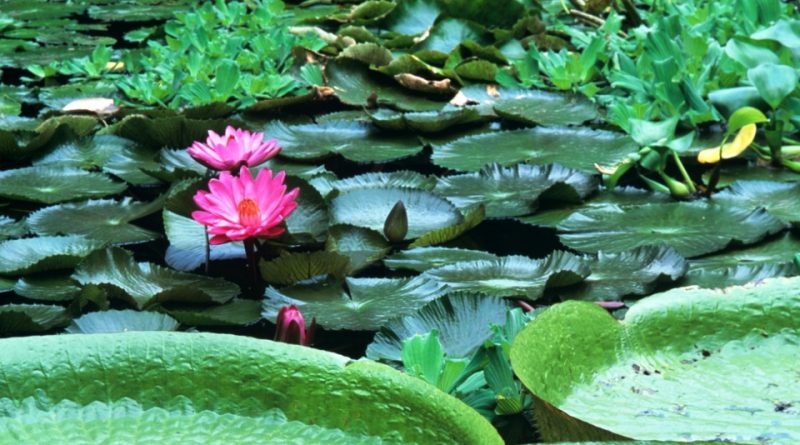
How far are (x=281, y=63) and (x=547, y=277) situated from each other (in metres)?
1.75

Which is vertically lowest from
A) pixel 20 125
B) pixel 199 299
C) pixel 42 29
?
pixel 42 29

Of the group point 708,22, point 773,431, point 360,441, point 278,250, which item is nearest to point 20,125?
point 278,250

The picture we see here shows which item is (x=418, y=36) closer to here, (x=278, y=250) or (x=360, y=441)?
(x=278, y=250)

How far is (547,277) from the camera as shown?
1.53m

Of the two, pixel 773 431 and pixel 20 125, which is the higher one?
pixel 773 431

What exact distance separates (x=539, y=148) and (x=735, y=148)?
17.2 inches

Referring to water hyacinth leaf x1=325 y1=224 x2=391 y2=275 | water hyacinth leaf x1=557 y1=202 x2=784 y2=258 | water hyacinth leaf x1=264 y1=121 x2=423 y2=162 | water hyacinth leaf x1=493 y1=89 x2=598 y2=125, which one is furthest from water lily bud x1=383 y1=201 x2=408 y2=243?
water hyacinth leaf x1=493 y1=89 x2=598 y2=125

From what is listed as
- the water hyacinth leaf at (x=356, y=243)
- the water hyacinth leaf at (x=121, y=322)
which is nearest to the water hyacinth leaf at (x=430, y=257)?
the water hyacinth leaf at (x=356, y=243)

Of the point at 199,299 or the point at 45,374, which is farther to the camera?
the point at 199,299

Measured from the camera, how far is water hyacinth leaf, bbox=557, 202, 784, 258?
66.9 inches

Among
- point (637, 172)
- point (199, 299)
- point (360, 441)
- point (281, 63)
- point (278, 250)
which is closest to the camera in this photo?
point (360, 441)

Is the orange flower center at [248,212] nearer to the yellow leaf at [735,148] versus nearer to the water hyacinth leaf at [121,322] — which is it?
the water hyacinth leaf at [121,322]

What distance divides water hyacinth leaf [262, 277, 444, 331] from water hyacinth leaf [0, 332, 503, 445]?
456 mm

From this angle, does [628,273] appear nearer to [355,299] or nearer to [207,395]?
[355,299]
